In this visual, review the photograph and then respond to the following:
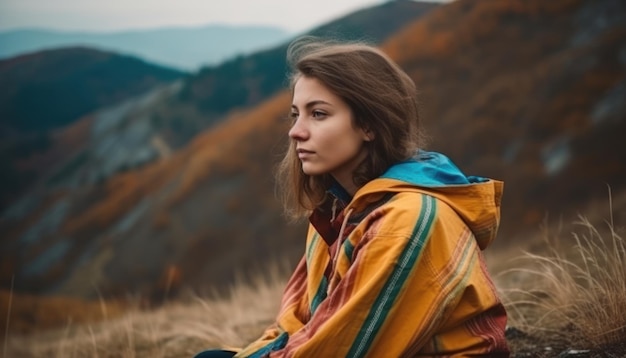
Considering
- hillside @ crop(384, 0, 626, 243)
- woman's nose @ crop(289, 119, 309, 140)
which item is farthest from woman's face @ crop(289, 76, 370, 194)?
hillside @ crop(384, 0, 626, 243)

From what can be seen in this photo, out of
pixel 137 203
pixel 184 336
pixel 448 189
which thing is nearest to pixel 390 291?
pixel 448 189

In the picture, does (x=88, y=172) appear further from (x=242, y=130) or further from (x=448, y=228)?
(x=448, y=228)

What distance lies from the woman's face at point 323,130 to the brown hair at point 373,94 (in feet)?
0.11

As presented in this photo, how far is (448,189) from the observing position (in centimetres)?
189

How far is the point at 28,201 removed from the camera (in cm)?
6012

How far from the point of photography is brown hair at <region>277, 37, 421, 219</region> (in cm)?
207

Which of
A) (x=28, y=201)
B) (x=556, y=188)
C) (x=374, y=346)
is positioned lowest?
(x=28, y=201)

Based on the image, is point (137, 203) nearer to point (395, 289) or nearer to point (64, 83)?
point (395, 289)

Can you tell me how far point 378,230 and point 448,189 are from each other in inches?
12.7

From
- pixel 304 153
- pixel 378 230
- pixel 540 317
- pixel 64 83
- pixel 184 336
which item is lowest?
pixel 64 83

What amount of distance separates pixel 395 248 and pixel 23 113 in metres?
101

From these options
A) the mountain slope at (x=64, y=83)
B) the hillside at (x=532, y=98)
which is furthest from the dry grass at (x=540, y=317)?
the mountain slope at (x=64, y=83)

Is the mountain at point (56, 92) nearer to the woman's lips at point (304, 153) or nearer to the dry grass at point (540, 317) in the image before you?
the dry grass at point (540, 317)

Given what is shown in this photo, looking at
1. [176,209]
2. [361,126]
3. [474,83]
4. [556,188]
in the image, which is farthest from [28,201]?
[361,126]
